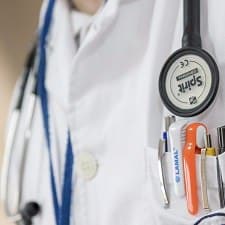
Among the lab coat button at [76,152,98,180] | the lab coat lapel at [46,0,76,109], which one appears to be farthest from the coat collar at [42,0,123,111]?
the lab coat button at [76,152,98,180]

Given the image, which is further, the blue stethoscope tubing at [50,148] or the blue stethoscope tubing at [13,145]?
the blue stethoscope tubing at [13,145]

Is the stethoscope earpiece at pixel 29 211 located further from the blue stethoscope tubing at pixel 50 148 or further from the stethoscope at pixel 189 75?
the stethoscope at pixel 189 75

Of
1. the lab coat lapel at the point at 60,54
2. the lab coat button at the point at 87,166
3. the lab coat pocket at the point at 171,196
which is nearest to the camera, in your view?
the lab coat pocket at the point at 171,196

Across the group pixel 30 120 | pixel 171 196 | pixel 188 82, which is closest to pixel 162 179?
pixel 171 196

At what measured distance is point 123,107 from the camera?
2.83 feet

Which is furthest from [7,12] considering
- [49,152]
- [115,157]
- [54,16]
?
[115,157]

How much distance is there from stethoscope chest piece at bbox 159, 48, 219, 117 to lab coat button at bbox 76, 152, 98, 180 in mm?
197

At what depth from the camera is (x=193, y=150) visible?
2.31 feet

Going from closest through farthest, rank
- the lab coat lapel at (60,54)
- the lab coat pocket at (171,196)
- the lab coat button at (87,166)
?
the lab coat pocket at (171,196)
the lab coat button at (87,166)
the lab coat lapel at (60,54)

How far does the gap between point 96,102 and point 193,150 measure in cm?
25

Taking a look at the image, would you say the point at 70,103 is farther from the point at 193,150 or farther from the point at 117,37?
the point at 193,150

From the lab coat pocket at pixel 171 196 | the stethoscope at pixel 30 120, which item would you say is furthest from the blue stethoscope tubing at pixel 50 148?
the lab coat pocket at pixel 171 196

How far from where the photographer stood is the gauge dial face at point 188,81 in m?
0.71

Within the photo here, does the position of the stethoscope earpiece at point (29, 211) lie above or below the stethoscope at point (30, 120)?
below
